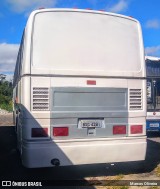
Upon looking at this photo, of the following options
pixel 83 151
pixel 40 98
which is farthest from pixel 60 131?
pixel 40 98

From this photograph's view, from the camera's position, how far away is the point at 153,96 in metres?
12.6

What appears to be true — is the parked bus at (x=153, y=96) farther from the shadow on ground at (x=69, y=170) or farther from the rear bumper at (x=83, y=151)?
the rear bumper at (x=83, y=151)

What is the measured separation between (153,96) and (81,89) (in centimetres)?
715

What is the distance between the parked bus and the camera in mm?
12477

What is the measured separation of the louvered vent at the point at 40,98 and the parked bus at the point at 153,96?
24.5 ft

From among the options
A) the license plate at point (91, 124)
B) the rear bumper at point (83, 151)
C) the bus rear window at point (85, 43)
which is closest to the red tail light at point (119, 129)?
the rear bumper at point (83, 151)

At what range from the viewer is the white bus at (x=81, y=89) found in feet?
19.3

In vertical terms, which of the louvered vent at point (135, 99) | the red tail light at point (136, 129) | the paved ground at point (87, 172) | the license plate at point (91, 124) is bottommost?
the paved ground at point (87, 172)

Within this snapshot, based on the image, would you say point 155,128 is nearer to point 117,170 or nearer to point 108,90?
point 117,170


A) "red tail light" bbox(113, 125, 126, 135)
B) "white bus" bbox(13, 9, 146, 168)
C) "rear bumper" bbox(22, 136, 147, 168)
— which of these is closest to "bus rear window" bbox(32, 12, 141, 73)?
"white bus" bbox(13, 9, 146, 168)

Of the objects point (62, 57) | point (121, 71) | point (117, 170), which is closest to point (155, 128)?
point (117, 170)

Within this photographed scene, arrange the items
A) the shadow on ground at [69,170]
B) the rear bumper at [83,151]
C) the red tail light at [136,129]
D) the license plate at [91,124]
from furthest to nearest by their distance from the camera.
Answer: the shadow on ground at [69,170], the red tail light at [136,129], the license plate at [91,124], the rear bumper at [83,151]

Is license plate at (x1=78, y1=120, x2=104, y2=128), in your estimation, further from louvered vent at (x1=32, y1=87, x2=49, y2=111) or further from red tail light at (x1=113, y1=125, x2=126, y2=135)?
louvered vent at (x1=32, y1=87, x2=49, y2=111)

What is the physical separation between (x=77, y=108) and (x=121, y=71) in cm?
127
